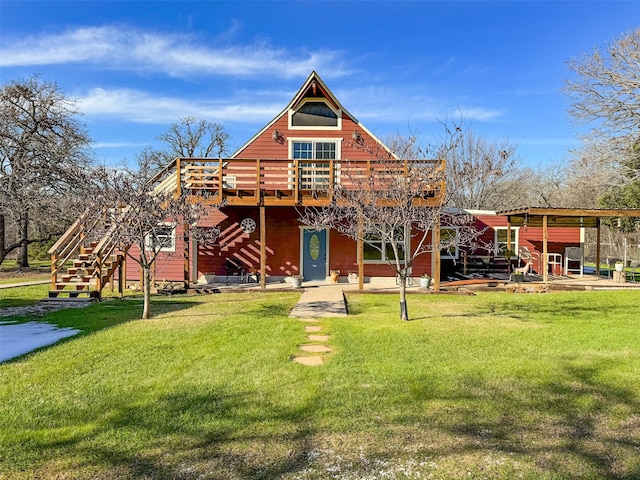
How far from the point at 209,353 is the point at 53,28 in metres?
12.0

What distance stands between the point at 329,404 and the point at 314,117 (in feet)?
42.7

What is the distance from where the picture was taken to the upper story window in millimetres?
15641

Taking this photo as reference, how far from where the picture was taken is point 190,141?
42.4 m

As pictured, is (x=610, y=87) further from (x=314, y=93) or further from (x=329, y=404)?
(x=329, y=404)

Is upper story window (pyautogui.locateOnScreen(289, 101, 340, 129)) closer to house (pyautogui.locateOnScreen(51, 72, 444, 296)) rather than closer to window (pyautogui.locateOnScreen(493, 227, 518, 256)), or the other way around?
house (pyautogui.locateOnScreen(51, 72, 444, 296))

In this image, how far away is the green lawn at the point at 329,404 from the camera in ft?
10.2

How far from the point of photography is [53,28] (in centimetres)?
1266

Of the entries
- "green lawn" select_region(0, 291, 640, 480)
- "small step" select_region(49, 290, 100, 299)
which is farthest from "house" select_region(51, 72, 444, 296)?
"green lawn" select_region(0, 291, 640, 480)

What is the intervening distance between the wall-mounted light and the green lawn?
9.34m

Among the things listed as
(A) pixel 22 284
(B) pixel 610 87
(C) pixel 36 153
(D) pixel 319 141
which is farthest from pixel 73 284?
(B) pixel 610 87

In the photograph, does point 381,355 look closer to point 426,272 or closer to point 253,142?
point 426,272

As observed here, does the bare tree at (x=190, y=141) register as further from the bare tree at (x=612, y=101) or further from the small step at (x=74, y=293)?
the bare tree at (x=612, y=101)

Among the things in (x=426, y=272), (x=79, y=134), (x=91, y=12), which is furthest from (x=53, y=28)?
(x=426, y=272)

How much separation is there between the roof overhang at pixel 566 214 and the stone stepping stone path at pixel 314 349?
31.5 ft
